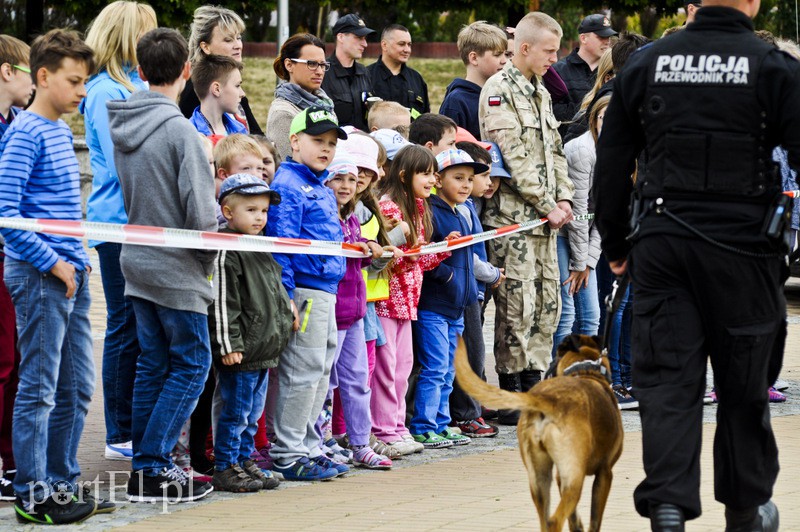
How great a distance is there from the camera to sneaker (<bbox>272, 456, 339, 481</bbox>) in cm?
656

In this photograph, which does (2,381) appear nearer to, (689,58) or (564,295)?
(689,58)

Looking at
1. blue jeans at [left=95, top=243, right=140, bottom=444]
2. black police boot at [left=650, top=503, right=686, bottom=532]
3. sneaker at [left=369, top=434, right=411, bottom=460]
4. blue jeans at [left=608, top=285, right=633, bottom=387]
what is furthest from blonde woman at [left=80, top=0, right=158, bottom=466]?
blue jeans at [left=608, top=285, right=633, bottom=387]

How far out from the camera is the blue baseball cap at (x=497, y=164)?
845cm

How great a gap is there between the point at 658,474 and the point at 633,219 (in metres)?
0.95

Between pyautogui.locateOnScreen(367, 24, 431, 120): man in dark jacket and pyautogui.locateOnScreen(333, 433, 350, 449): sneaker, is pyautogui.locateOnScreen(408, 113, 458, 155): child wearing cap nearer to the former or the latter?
pyautogui.locateOnScreen(333, 433, 350, 449): sneaker

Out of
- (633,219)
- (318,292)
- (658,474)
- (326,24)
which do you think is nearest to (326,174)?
(318,292)

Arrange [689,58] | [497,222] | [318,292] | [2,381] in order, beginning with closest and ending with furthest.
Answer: [689,58]
[2,381]
[318,292]
[497,222]

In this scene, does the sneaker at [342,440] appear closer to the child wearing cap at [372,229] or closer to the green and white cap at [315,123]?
the child wearing cap at [372,229]

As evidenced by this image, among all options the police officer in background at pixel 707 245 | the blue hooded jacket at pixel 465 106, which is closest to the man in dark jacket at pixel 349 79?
the blue hooded jacket at pixel 465 106

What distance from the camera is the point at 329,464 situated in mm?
6699

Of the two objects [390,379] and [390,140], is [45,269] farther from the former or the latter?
[390,140]

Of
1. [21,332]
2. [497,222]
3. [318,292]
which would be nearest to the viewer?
[21,332]

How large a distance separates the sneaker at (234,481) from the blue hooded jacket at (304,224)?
967mm

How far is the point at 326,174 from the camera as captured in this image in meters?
6.86
